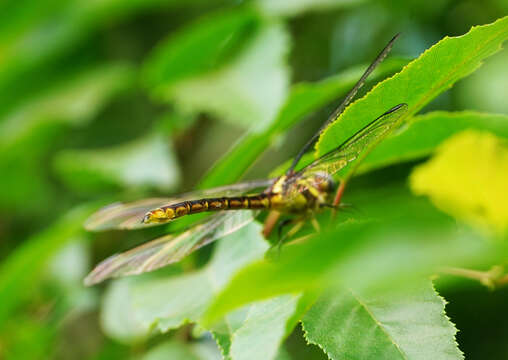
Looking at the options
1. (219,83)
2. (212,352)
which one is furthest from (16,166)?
(212,352)

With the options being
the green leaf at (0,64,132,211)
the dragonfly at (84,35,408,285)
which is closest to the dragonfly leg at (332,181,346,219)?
the dragonfly at (84,35,408,285)

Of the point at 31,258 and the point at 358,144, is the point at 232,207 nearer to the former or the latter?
the point at 358,144

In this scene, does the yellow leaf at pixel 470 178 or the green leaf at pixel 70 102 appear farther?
the green leaf at pixel 70 102

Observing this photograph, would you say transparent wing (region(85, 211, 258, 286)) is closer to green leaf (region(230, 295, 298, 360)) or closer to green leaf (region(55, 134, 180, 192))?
green leaf (region(230, 295, 298, 360))

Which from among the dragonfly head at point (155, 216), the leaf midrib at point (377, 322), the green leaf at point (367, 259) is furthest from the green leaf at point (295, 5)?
the green leaf at point (367, 259)

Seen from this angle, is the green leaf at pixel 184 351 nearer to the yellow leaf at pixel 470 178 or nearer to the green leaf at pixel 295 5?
the yellow leaf at pixel 470 178

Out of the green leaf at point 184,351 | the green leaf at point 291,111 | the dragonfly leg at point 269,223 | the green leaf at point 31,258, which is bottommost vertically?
the green leaf at point 184,351
